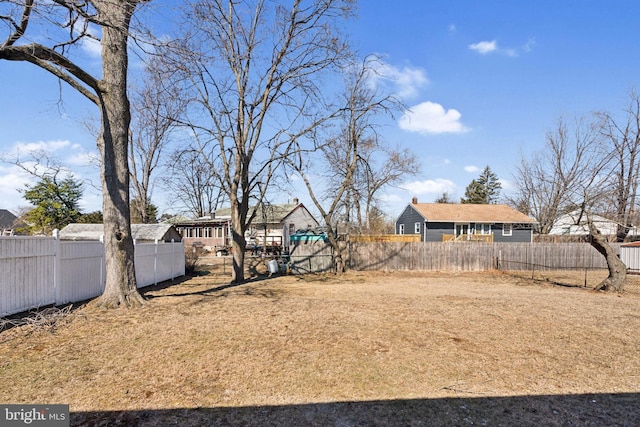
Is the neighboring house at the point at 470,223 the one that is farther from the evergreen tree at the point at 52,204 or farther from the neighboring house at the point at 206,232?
the evergreen tree at the point at 52,204

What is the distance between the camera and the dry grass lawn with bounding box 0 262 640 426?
3.24 m

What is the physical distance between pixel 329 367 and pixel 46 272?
662cm

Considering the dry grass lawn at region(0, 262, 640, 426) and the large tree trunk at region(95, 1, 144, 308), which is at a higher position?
the large tree trunk at region(95, 1, 144, 308)

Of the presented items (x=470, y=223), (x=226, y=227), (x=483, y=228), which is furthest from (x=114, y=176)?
(x=483, y=228)

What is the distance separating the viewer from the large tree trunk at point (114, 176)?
7570mm

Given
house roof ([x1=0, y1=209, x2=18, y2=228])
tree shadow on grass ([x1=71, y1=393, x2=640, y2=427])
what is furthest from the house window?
house roof ([x1=0, y1=209, x2=18, y2=228])

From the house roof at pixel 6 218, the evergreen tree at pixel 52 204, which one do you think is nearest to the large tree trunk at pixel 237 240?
the evergreen tree at pixel 52 204

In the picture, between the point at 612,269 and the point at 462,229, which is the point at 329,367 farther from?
the point at 462,229

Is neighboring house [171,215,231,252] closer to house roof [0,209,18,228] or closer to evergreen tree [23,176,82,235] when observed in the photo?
evergreen tree [23,176,82,235]

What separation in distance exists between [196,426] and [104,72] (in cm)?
760

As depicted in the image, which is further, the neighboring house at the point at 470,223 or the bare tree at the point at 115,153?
the neighboring house at the point at 470,223

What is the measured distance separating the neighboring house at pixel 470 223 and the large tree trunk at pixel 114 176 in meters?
26.5

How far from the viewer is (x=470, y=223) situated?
3138 cm

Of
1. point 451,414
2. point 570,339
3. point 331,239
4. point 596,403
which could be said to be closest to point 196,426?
point 451,414
